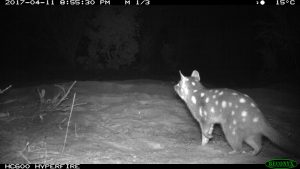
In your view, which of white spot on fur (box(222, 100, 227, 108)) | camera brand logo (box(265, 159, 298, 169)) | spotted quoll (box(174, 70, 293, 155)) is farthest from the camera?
white spot on fur (box(222, 100, 227, 108))

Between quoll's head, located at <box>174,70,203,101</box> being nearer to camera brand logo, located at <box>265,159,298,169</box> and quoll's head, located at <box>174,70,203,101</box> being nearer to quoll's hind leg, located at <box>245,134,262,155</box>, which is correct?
quoll's hind leg, located at <box>245,134,262,155</box>

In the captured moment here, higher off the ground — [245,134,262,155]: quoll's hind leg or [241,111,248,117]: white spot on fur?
[241,111,248,117]: white spot on fur

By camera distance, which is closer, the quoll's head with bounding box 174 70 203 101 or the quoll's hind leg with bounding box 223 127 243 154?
the quoll's hind leg with bounding box 223 127 243 154

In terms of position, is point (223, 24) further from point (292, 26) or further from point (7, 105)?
point (7, 105)

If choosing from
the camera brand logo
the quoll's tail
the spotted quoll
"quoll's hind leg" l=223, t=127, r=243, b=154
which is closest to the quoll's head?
the spotted quoll

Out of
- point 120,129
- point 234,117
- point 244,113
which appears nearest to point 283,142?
point 244,113

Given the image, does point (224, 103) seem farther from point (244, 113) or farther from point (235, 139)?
point (235, 139)

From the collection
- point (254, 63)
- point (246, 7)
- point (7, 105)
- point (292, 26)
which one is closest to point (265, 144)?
point (7, 105)
